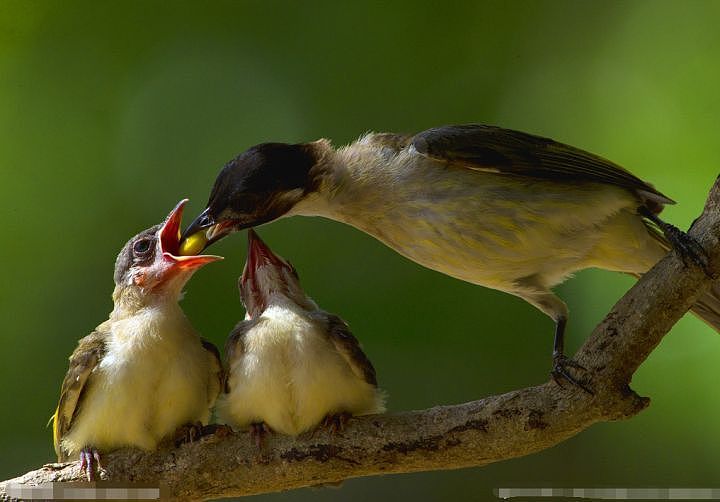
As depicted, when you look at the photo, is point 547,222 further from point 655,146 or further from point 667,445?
point 667,445

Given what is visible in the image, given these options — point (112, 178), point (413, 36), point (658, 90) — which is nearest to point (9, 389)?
point (112, 178)

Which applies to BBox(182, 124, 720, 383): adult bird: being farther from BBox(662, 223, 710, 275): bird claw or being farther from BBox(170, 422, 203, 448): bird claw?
BBox(170, 422, 203, 448): bird claw

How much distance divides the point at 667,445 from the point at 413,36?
263 cm

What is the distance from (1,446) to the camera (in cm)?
578

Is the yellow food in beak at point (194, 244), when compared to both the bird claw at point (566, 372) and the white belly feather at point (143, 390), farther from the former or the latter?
the bird claw at point (566, 372)

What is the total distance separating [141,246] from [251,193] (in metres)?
0.75

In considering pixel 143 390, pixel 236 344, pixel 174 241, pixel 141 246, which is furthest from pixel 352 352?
pixel 141 246

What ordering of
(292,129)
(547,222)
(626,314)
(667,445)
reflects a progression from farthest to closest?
(292,129), (667,445), (547,222), (626,314)

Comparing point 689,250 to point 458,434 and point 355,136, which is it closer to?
point 458,434

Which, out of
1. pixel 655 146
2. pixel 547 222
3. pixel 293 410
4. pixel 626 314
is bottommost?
pixel 293 410

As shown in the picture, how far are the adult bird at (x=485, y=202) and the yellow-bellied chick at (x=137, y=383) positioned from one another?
1.25ft

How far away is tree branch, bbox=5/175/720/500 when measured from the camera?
3.78 m

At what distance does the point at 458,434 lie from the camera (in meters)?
3.90

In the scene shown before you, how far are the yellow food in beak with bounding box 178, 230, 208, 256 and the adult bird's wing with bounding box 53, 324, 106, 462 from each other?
516 millimetres
